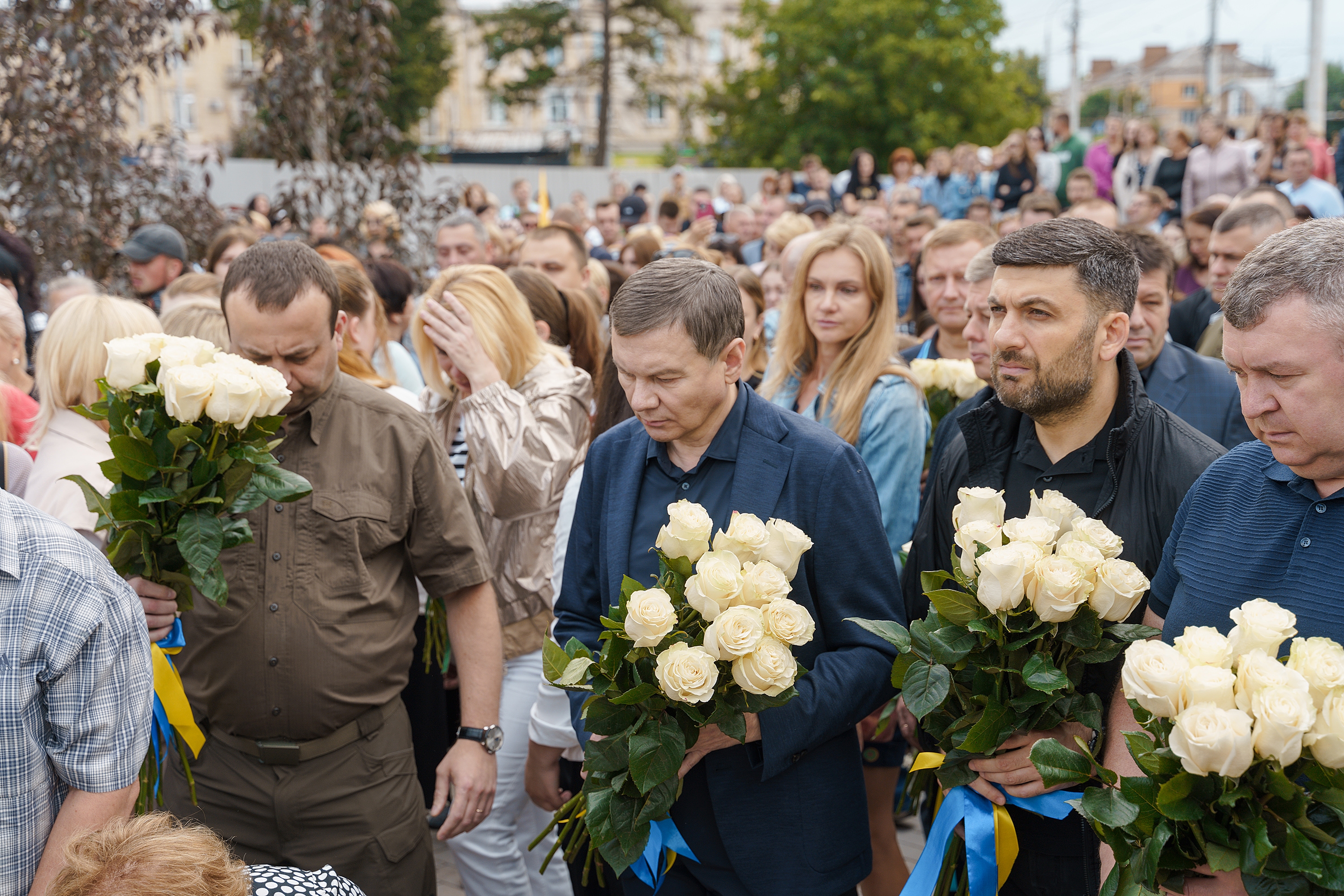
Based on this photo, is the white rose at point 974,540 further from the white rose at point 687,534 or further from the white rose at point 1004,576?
the white rose at point 687,534

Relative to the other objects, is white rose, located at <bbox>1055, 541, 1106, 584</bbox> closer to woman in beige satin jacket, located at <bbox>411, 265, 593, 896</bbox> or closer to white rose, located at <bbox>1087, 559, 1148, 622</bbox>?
white rose, located at <bbox>1087, 559, 1148, 622</bbox>

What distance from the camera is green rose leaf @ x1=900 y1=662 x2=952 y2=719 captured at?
7.05 ft

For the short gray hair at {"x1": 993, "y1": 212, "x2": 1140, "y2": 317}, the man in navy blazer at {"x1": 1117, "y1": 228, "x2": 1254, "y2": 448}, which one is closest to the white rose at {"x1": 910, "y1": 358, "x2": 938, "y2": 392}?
the man in navy blazer at {"x1": 1117, "y1": 228, "x2": 1254, "y2": 448}

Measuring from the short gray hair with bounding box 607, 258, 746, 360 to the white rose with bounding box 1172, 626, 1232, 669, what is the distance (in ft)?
4.05

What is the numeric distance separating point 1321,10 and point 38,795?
21.9 m

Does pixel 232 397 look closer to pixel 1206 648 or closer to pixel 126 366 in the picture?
pixel 126 366

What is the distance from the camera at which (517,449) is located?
11.9 feet

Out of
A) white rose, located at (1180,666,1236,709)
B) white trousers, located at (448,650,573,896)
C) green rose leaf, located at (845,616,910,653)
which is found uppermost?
white rose, located at (1180,666,1236,709)

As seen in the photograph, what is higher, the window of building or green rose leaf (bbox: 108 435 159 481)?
the window of building

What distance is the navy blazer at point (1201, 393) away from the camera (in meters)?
A: 4.05

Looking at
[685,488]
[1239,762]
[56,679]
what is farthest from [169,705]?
[1239,762]

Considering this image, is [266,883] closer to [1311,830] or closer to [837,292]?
[1311,830]

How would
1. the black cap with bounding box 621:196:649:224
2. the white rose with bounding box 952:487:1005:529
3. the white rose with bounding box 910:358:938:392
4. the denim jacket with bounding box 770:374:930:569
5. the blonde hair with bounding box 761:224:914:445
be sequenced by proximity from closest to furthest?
the white rose with bounding box 952:487:1005:529 → the denim jacket with bounding box 770:374:930:569 → the blonde hair with bounding box 761:224:914:445 → the white rose with bounding box 910:358:938:392 → the black cap with bounding box 621:196:649:224

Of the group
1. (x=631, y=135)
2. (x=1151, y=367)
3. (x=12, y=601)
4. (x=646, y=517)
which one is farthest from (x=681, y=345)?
(x=631, y=135)
